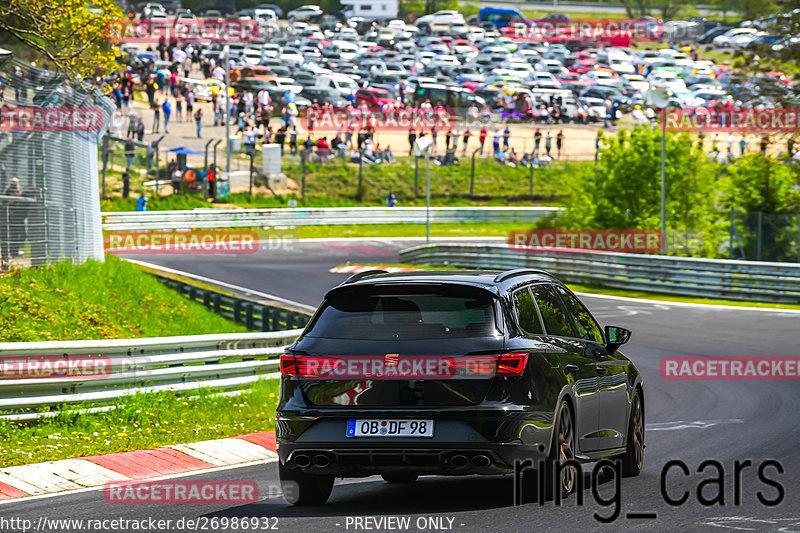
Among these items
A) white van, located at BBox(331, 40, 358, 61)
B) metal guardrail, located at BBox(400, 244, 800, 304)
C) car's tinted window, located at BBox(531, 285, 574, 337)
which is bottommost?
metal guardrail, located at BBox(400, 244, 800, 304)

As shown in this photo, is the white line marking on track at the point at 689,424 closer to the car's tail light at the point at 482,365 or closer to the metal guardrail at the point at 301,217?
the car's tail light at the point at 482,365

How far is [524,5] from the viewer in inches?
5335

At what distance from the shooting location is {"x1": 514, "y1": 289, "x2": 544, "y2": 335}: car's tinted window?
8.11 m

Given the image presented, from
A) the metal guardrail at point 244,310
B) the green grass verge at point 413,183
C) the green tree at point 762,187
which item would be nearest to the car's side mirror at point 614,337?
the metal guardrail at point 244,310

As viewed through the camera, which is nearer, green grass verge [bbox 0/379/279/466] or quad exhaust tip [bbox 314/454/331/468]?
quad exhaust tip [bbox 314/454/331/468]

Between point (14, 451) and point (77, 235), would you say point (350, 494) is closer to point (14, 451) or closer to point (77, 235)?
point (14, 451)

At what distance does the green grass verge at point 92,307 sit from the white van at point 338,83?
4637cm

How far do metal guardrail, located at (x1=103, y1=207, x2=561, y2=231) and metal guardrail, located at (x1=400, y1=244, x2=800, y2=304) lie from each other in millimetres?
17101

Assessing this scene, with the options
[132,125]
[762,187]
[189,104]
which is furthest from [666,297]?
[189,104]

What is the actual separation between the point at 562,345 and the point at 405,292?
1215mm

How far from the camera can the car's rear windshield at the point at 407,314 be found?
7824mm

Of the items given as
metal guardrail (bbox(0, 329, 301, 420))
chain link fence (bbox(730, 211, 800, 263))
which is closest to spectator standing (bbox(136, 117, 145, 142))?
chain link fence (bbox(730, 211, 800, 263))

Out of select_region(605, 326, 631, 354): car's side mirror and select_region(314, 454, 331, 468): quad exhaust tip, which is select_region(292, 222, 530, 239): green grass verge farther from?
select_region(314, 454, 331, 468): quad exhaust tip

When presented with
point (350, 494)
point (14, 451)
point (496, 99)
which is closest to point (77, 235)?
point (14, 451)
